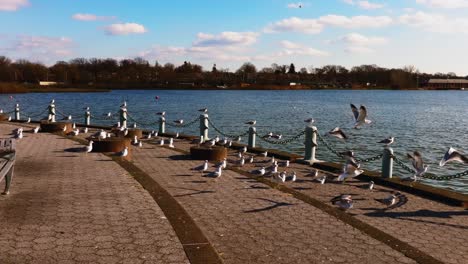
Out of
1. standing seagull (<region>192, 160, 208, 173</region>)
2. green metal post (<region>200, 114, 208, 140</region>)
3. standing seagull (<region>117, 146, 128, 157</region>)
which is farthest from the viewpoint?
green metal post (<region>200, 114, 208, 140</region>)

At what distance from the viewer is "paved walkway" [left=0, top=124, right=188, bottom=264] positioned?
5.92m

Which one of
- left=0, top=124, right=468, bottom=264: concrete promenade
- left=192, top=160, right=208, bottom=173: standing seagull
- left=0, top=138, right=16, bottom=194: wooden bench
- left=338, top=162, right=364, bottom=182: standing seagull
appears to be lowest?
left=0, top=124, right=468, bottom=264: concrete promenade

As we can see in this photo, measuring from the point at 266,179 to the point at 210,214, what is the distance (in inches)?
140

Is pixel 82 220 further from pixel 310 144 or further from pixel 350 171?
pixel 310 144

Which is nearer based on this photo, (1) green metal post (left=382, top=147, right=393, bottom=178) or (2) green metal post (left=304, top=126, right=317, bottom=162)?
(1) green metal post (left=382, top=147, right=393, bottom=178)

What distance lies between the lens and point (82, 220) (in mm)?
7391

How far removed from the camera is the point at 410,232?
7.34 m

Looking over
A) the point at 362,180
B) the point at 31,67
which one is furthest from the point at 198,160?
the point at 31,67

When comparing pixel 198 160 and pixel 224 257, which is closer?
pixel 224 257

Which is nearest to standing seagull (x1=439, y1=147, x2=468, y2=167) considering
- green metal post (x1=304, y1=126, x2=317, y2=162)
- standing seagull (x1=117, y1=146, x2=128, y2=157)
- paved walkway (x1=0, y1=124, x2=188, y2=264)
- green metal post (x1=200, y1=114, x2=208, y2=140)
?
paved walkway (x1=0, y1=124, x2=188, y2=264)

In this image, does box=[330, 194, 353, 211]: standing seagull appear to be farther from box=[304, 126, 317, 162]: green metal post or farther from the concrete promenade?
box=[304, 126, 317, 162]: green metal post

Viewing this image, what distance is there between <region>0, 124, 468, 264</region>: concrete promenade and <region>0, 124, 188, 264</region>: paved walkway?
0.05 ft

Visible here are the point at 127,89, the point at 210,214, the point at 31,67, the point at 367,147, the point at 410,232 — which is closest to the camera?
the point at 410,232

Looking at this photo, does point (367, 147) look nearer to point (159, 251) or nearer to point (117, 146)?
point (117, 146)
